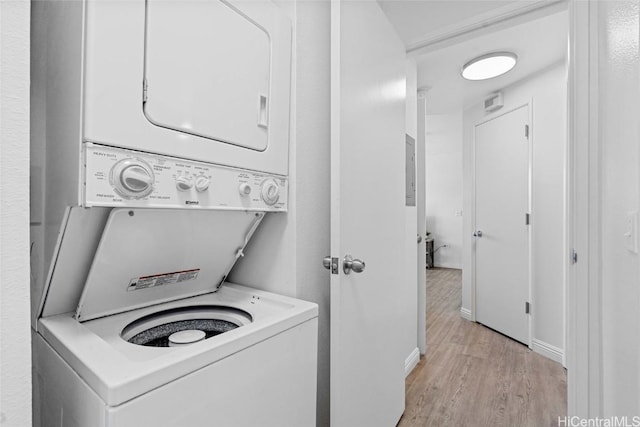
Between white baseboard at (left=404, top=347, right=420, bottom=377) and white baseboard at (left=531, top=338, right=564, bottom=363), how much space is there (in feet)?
3.69

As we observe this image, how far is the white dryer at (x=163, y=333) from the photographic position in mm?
616

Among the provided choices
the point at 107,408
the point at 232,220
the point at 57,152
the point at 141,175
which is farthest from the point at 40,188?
the point at 107,408

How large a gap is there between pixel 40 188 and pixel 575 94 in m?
1.98

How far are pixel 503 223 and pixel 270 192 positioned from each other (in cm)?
286

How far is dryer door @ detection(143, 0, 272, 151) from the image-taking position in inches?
30.6

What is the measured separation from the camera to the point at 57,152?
2.63 feet

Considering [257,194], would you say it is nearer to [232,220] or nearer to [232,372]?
[232,220]

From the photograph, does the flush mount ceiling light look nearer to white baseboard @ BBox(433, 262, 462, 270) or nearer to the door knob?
the door knob

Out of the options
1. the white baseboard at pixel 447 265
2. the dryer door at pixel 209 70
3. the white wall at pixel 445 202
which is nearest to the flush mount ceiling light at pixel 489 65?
the dryer door at pixel 209 70

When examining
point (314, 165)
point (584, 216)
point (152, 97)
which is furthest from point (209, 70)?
point (584, 216)

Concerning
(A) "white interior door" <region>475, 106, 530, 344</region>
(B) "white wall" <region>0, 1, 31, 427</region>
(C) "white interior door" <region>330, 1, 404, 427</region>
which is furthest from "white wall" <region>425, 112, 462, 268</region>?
(B) "white wall" <region>0, 1, 31, 427</region>

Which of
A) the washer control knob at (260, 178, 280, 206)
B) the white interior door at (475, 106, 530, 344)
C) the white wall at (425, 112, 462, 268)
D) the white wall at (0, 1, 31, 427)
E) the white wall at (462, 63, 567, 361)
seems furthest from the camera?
the white wall at (425, 112, 462, 268)

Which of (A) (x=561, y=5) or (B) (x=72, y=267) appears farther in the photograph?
(A) (x=561, y=5)

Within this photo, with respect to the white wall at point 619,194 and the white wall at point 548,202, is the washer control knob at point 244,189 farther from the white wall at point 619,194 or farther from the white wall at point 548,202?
the white wall at point 548,202
